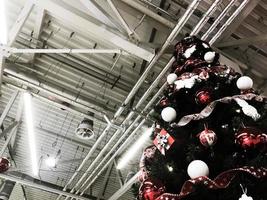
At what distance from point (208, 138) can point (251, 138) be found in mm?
286

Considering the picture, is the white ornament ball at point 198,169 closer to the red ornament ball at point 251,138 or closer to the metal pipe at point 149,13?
the red ornament ball at point 251,138

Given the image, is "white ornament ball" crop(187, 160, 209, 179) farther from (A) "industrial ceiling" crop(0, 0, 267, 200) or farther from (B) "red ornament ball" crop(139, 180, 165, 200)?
(A) "industrial ceiling" crop(0, 0, 267, 200)

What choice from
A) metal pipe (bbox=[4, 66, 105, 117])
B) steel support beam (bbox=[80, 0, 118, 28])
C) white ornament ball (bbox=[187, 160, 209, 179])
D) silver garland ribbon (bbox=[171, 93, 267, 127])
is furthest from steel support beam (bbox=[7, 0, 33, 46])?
white ornament ball (bbox=[187, 160, 209, 179])

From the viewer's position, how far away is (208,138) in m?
2.27

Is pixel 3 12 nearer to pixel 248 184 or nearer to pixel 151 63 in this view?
pixel 151 63

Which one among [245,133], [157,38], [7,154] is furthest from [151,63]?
[7,154]

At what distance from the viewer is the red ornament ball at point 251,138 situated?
215 centimetres

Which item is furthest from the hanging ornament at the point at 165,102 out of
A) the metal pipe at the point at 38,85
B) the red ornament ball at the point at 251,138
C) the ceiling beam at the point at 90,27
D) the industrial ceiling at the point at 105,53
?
the metal pipe at the point at 38,85

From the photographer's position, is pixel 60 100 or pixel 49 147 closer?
pixel 60 100

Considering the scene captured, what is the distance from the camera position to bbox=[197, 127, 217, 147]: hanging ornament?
2.26 m

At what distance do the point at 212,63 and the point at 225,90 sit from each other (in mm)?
544

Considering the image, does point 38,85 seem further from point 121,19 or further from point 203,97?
point 203,97

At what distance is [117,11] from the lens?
5.25 m

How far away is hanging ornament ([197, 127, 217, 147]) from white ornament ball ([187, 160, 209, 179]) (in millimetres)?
174
